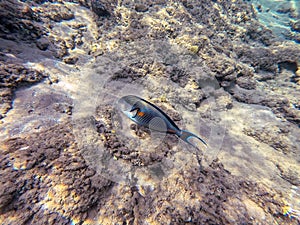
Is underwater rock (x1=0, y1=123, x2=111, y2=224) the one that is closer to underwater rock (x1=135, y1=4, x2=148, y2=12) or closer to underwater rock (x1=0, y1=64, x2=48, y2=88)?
underwater rock (x1=0, y1=64, x2=48, y2=88)

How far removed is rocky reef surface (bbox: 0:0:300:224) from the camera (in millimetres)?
1521

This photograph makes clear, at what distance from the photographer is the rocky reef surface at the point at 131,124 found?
1521mm

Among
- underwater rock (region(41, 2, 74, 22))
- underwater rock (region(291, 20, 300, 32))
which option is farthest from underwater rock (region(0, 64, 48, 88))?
underwater rock (region(291, 20, 300, 32))

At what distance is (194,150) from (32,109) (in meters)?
2.38

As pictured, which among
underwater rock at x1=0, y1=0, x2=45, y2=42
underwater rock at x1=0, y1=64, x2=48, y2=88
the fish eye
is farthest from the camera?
underwater rock at x1=0, y1=0, x2=45, y2=42

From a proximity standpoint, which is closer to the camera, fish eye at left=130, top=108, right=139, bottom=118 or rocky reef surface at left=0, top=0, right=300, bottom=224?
rocky reef surface at left=0, top=0, right=300, bottom=224

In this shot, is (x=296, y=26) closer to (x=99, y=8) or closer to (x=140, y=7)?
(x=140, y=7)

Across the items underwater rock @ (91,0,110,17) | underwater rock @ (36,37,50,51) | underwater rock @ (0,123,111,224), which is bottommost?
underwater rock @ (0,123,111,224)

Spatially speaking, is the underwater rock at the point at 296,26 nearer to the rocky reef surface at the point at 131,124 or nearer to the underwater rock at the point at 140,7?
the rocky reef surface at the point at 131,124

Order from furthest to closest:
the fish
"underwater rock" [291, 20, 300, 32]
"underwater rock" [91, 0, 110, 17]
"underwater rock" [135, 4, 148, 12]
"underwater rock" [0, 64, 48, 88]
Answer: "underwater rock" [291, 20, 300, 32], "underwater rock" [135, 4, 148, 12], "underwater rock" [91, 0, 110, 17], "underwater rock" [0, 64, 48, 88], the fish

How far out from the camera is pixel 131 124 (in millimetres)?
2459

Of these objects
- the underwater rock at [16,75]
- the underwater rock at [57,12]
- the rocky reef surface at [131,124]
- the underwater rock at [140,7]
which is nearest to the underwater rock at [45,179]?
the rocky reef surface at [131,124]

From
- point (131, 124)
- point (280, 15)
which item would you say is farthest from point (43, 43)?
point (280, 15)

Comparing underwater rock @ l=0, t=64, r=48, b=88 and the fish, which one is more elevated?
the fish
